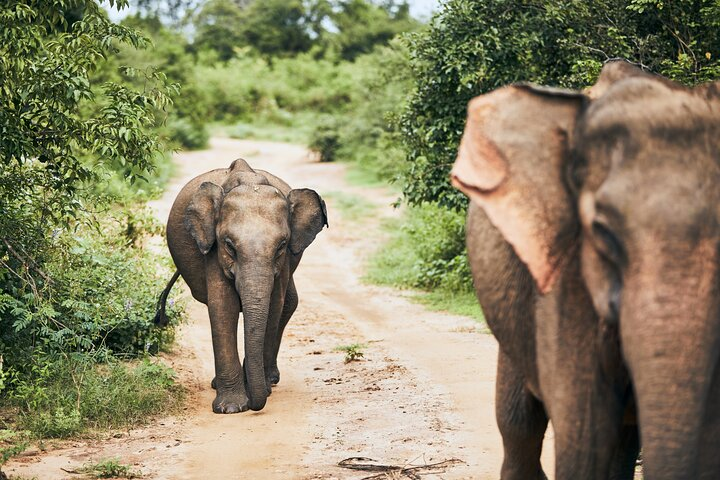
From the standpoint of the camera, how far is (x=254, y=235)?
8.44 m

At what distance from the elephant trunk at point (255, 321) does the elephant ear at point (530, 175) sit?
434cm

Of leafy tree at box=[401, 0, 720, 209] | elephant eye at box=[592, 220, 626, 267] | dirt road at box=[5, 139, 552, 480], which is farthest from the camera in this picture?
leafy tree at box=[401, 0, 720, 209]

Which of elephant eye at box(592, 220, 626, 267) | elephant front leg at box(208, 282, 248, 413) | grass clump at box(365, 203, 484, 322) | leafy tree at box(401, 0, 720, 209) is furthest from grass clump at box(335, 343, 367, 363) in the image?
elephant eye at box(592, 220, 626, 267)

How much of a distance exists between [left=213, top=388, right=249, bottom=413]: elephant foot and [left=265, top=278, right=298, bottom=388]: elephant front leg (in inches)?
22.5

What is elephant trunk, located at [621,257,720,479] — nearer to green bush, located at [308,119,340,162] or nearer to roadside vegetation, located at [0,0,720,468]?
roadside vegetation, located at [0,0,720,468]

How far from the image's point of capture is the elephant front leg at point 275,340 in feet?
30.4

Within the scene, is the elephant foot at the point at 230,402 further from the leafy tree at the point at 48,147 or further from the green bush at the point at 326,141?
the green bush at the point at 326,141

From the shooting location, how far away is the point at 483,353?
10469 millimetres

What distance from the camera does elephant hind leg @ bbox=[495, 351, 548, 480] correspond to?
4.86 meters

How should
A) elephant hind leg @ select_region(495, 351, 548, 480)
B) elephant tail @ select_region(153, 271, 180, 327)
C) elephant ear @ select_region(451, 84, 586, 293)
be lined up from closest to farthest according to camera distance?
1. elephant ear @ select_region(451, 84, 586, 293)
2. elephant hind leg @ select_region(495, 351, 548, 480)
3. elephant tail @ select_region(153, 271, 180, 327)

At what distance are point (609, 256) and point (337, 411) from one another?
5.05m

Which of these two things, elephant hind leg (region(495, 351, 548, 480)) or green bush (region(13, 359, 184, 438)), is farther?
green bush (region(13, 359, 184, 438))

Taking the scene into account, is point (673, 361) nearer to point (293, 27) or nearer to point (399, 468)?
point (399, 468)

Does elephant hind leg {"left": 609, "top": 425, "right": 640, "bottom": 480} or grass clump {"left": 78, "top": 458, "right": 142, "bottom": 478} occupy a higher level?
elephant hind leg {"left": 609, "top": 425, "right": 640, "bottom": 480}
